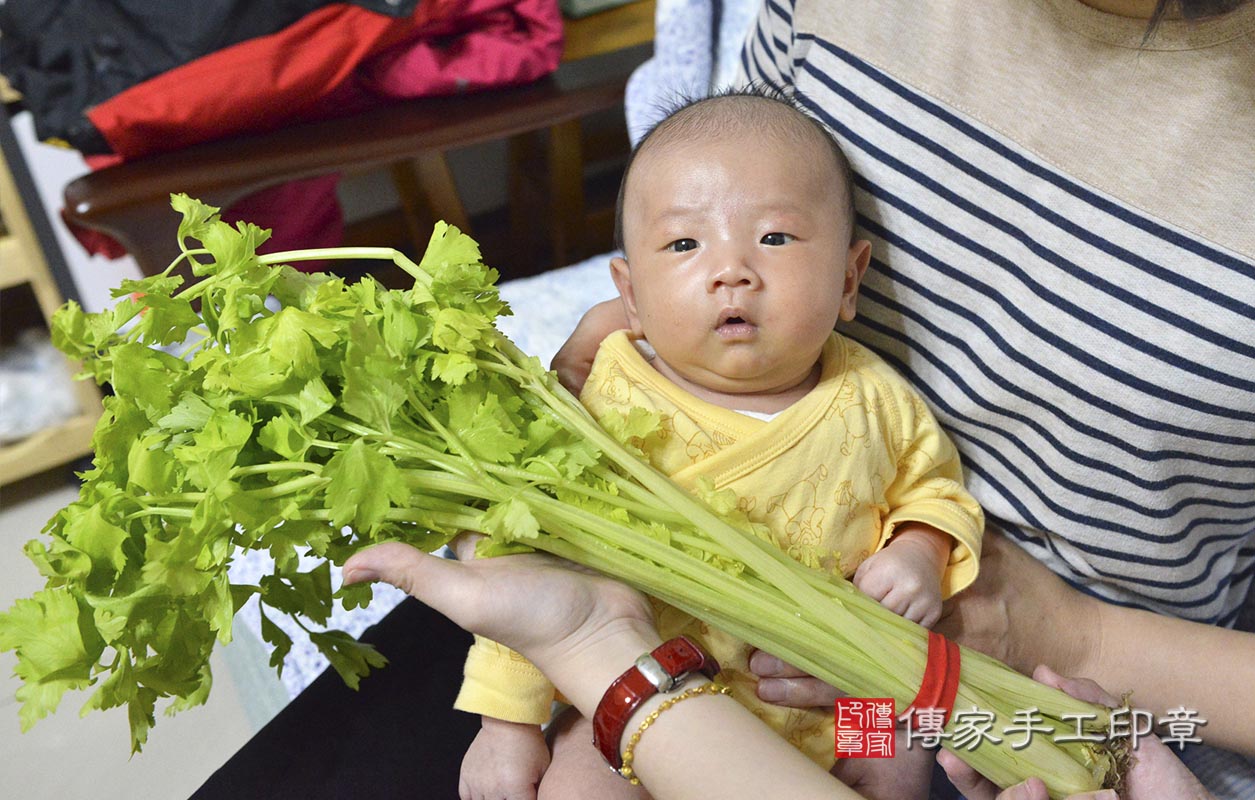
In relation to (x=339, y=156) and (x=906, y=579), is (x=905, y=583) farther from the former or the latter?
(x=339, y=156)

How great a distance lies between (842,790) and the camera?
76 cm

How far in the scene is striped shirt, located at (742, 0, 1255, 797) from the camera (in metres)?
0.90

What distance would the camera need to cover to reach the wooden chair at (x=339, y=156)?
1.41 m

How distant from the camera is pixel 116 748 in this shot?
1.79 meters

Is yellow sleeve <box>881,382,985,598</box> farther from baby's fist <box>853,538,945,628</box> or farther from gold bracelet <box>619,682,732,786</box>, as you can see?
gold bracelet <box>619,682,732,786</box>

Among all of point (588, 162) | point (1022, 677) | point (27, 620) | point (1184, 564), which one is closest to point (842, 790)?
point (1022, 677)

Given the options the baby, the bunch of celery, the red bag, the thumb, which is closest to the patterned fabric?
the red bag

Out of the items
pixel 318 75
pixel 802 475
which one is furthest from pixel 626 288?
pixel 318 75

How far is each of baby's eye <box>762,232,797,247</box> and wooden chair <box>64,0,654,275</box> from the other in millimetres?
846

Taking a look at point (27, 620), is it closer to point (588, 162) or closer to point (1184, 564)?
point (1184, 564)

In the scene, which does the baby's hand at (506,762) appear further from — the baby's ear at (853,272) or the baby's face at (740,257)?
the baby's ear at (853,272)

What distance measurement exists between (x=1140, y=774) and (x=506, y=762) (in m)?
0.60

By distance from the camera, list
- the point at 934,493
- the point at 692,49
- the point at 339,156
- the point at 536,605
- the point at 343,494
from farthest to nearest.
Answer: the point at 692,49
the point at 339,156
the point at 934,493
the point at 536,605
the point at 343,494

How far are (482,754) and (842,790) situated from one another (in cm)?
38
